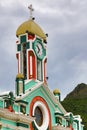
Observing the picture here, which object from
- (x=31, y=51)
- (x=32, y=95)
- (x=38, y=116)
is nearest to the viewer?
(x=32, y=95)

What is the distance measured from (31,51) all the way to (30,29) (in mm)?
2041

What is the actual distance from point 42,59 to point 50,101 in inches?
147

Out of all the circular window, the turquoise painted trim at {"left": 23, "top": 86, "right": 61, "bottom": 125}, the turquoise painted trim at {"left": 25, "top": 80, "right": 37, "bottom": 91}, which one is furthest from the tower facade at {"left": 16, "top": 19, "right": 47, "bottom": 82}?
the circular window

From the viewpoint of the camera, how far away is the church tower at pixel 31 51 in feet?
137

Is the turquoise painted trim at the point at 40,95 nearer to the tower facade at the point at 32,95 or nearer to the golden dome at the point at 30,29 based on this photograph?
the tower facade at the point at 32,95

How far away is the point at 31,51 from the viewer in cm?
4181

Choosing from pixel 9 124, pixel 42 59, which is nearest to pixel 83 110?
pixel 42 59

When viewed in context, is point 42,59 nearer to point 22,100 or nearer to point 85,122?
point 22,100

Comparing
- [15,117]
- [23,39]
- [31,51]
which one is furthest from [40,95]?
[23,39]

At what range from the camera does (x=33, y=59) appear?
4197cm

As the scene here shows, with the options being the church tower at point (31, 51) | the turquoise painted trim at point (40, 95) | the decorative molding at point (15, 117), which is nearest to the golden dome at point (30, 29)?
the church tower at point (31, 51)

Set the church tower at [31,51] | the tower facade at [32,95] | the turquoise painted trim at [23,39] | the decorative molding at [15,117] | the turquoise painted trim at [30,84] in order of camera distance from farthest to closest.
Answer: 1. the turquoise painted trim at [23,39]
2. the church tower at [31,51]
3. the turquoise painted trim at [30,84]
4. the tower facade at [32,95]
5. the decorative molding at [15,117]

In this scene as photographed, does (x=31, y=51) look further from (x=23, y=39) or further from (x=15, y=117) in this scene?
(x=15, y=117)

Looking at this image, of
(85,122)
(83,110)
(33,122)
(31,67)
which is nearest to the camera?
(33,122)
